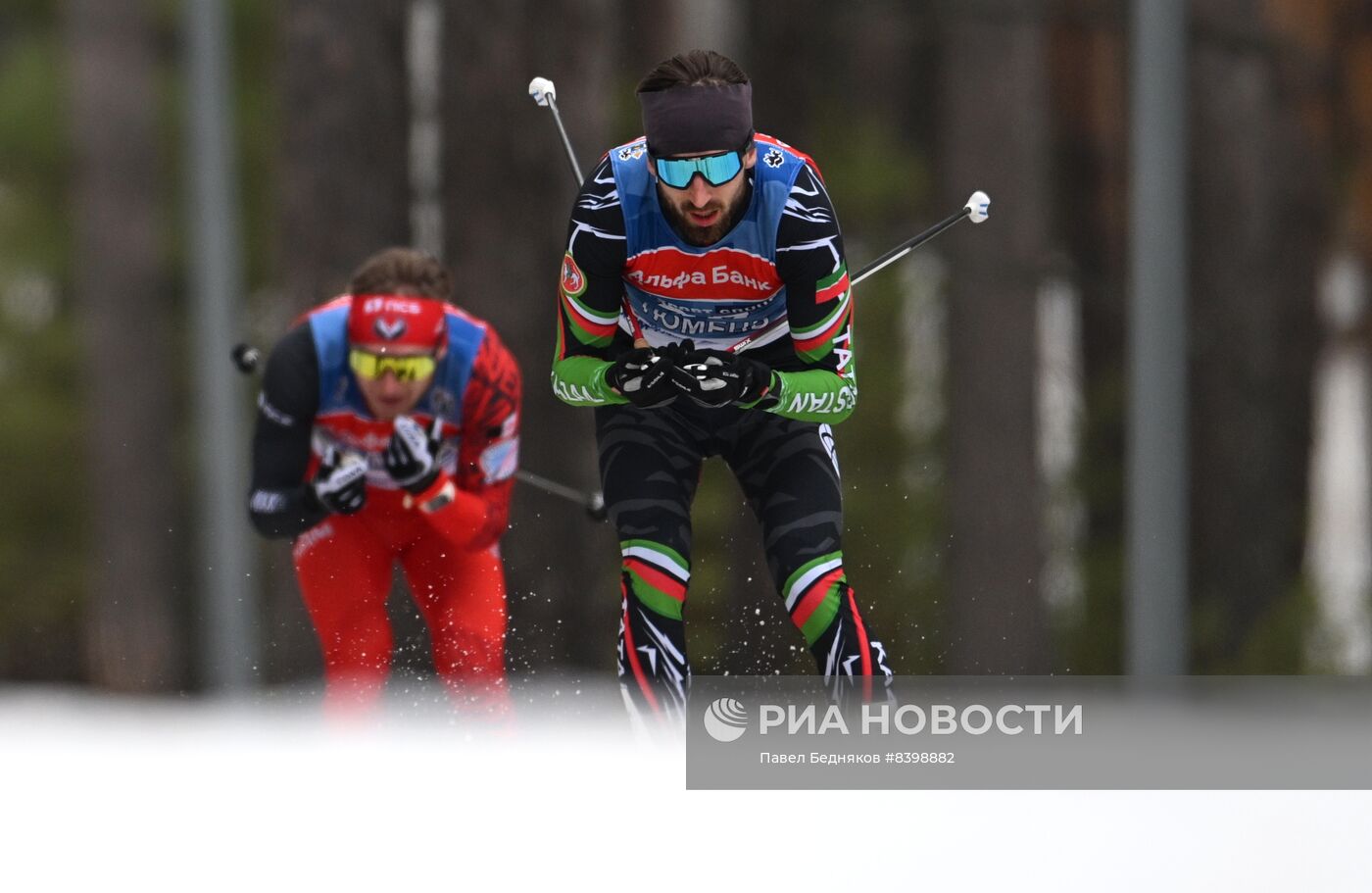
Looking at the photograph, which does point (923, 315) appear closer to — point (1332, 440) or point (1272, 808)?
point (1272, 808)

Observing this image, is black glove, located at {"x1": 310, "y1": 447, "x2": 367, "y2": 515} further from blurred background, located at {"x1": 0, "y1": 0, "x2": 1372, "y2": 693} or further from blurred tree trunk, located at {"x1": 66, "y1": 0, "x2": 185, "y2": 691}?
blurred tree trunk, located at {"x1": 66, "y1": 0, "x2": 185, "y2": 691}

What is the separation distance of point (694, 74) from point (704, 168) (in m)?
0.22

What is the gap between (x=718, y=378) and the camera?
14.3ft

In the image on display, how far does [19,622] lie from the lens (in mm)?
15578

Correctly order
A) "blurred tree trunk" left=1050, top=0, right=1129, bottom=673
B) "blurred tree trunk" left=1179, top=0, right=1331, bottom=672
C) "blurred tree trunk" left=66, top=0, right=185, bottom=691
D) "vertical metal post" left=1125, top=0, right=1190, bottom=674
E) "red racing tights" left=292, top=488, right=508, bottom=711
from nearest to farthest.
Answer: "vertical metal post" left=1125, top=0, right=1190, bottom=674 < "red racing tights" left=292, top=488, right=508, bottom=711 < "blurred tree trunk" left=1050, top=0, right=1129, bottom=673 < "blurred tree trunk" left=1179, top=0, right=1331, bottom=672 < "blurred tree trunk" left=66, top=0, right=185, bottom=691

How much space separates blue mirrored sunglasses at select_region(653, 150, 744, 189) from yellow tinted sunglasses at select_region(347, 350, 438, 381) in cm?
143

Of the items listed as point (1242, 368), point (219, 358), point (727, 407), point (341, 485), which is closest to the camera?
point (727, 407)

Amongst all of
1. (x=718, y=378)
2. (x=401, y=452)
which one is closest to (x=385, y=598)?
(x=401, y=452)

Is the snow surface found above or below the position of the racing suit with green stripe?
below

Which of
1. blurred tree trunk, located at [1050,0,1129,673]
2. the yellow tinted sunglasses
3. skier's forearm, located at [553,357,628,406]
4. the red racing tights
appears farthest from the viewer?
blurred tree trunk, located at [1050,0,1129,673]

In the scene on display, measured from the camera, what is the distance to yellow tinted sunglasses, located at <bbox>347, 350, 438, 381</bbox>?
5523 millimetres

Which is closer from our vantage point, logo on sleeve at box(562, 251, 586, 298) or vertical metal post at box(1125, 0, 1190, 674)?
logo on sleeve at box(562, 251, 586, 298)

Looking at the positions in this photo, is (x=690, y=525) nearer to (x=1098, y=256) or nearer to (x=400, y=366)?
(x=400, y=366)


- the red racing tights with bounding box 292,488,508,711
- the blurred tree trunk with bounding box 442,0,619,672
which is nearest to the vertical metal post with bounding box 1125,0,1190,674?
the blurred tree trunk with bounding box 442,0,619,672
